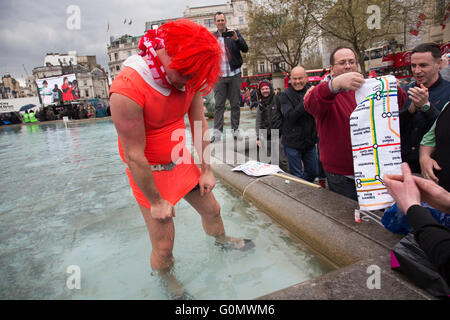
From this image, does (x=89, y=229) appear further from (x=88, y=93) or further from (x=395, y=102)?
Answer: (x=88, y=93)

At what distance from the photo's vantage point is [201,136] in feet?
7.27

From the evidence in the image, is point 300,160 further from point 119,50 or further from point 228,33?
point 119,50

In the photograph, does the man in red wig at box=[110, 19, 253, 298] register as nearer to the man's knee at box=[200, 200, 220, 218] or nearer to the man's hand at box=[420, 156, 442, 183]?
the man's knee at box=[200, 200, 220, 218]

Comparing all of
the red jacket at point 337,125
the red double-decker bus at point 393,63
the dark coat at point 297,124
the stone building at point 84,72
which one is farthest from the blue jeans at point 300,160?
the stone building at point 84,72

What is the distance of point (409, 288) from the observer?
1.52 metres

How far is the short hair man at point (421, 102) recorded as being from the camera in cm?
252

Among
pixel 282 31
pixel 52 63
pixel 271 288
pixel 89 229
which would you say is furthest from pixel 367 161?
pixel 52 63

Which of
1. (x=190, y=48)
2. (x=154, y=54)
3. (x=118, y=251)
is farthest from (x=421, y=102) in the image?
(x=118, y=251)

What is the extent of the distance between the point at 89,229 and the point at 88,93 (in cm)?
8388

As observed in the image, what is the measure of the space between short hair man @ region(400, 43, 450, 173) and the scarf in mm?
2058

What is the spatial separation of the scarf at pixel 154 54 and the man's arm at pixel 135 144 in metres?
0.23

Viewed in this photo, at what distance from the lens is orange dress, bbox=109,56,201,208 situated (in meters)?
1.62

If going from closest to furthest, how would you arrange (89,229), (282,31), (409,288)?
(409,288)
(89,229)
(282,31)

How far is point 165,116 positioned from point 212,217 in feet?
3.26
